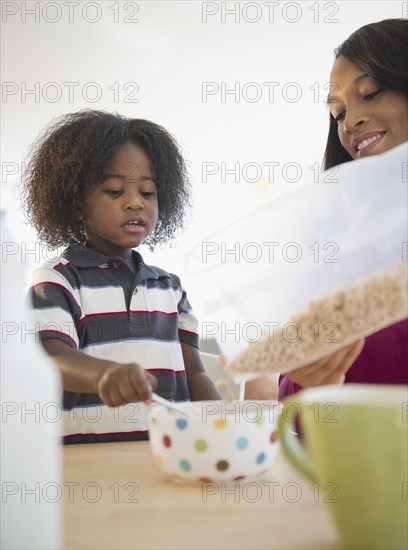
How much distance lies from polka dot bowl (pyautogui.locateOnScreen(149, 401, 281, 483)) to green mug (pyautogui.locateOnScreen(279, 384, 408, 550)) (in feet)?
0.45

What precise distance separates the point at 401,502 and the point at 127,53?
308 cm

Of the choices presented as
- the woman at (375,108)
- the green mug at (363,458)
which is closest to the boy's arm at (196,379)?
the woman at (375,108)

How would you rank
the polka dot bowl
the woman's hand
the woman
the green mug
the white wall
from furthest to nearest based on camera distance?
the white wall
the woman
the woman's hand
the polka dot bowl
the green mug

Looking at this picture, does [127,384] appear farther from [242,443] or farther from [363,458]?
[363,458]

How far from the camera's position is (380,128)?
0.98m

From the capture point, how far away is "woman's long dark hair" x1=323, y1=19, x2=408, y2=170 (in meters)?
0.96

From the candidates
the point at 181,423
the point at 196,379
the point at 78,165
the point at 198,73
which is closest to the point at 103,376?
the point at 181,423

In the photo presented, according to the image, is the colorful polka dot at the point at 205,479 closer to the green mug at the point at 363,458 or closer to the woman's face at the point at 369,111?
the green mug at the point at 363,458

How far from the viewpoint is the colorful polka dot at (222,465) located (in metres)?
0.46

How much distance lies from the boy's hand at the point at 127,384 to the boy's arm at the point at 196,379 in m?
Answer: 0.49

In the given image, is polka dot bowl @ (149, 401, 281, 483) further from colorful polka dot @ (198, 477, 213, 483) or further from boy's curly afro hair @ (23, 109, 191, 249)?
boy's curly afro hair @ (23, 109, 191, 249)

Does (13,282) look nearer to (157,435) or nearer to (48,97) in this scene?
(157,435)

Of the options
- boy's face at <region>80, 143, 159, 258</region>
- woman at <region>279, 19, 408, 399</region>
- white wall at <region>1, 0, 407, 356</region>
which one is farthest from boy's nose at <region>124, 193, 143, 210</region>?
white wall at <region>1, 0, 407, 356</region>

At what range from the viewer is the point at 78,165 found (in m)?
1.15
